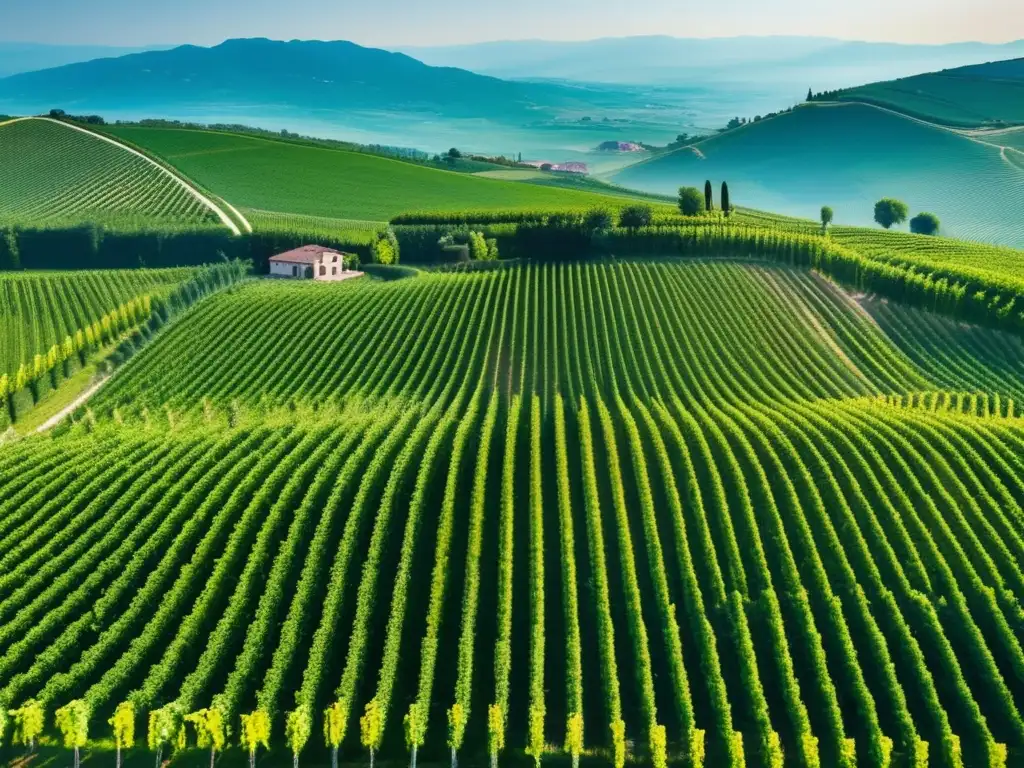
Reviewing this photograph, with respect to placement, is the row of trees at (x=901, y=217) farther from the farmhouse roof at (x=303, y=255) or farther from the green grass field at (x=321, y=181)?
the farmhouse roof at (x=303, y=255)

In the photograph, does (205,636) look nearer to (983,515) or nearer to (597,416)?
(597,416)

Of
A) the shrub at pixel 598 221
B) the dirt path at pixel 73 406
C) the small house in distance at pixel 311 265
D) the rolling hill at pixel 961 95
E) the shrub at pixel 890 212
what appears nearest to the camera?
the dirt path at pixel 73 406

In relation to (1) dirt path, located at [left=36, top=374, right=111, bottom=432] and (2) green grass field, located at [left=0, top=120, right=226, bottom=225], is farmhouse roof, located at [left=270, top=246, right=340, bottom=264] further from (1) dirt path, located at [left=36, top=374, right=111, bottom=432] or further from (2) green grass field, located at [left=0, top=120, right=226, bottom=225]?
(1) dirt path, located at [left=36, top=374, right=111, bottom=432]

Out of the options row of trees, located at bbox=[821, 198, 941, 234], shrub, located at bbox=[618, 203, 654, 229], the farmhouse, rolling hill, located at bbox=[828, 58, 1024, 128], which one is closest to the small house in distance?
the farmhouse

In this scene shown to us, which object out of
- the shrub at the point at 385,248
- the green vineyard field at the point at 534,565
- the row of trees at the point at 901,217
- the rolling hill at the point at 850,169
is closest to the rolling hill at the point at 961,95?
the rolling hill at the point at 850,169

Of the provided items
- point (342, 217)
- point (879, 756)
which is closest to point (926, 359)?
point (879, 756)

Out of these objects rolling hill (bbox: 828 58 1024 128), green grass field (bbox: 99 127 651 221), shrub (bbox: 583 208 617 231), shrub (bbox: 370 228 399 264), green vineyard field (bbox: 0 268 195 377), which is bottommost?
green vineyard field (bbox: 0 268 195 377)

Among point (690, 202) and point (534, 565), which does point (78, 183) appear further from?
point (534, 565)
